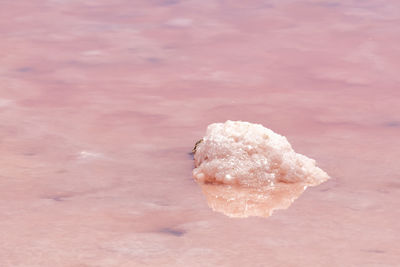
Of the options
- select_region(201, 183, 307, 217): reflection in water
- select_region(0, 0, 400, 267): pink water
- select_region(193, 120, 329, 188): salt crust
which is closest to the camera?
select_region(0, 0, 400, 267): pink water

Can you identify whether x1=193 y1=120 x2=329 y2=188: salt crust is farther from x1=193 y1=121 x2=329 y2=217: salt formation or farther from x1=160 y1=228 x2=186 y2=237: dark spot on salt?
x1=160 y1=228 x2=186 y2=237: dark spot on salt

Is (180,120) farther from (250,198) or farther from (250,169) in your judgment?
(250,198)

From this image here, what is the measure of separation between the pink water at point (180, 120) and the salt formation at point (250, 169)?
5 centimetres

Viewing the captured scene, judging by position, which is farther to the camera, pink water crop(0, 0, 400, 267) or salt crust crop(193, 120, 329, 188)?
salt crust crop(193, 120, 329, 188)

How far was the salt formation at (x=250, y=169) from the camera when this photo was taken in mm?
1863

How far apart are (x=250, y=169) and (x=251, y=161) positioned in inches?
1.2

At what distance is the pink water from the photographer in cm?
156

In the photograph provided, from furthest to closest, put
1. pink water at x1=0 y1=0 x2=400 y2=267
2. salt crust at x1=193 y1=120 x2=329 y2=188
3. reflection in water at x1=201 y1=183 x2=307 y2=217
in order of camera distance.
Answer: salt crust at x1=193 y1=120 x2=329 y2=188 → reflection in water at x1=201 y1=183 x2=307 y2=217 → pink water at x1=0 y1=0 x2=400 y2=267

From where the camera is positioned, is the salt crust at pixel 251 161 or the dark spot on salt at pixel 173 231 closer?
the dark spot on salt at pixel 173 231

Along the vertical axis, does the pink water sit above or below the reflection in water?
above

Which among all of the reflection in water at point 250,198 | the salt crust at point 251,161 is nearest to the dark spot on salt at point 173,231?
the reflection in water at point 250,198

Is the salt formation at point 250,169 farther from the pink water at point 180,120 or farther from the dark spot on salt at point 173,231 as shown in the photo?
the dark spot on salt at point 173,231

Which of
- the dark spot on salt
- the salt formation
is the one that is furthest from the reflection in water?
the dark spot on salt

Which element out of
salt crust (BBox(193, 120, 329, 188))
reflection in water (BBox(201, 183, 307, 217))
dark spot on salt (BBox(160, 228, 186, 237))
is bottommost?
reflection in water (BBox(201, 183, 307, 217))
